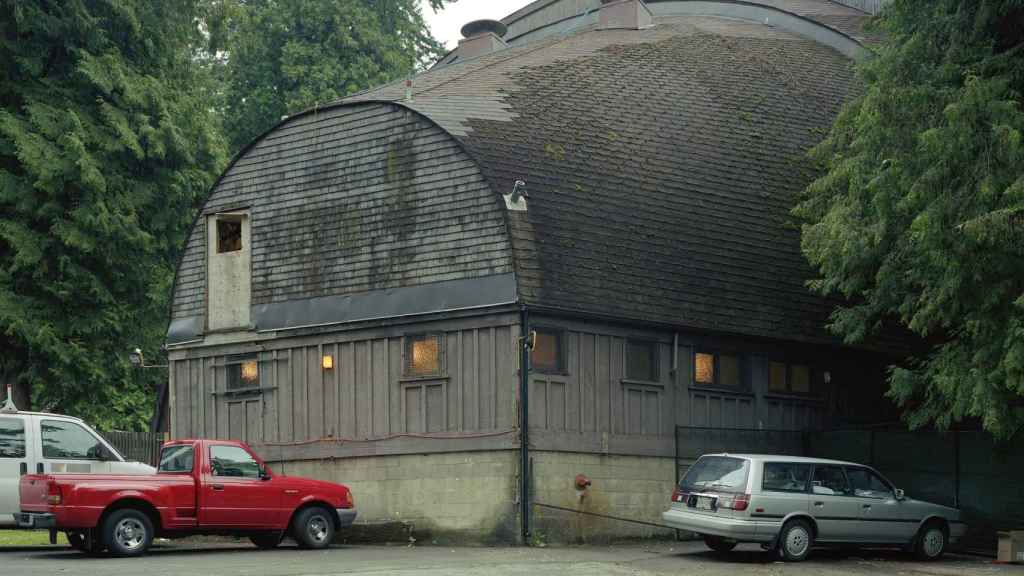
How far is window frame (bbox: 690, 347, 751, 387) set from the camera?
27.4 metres

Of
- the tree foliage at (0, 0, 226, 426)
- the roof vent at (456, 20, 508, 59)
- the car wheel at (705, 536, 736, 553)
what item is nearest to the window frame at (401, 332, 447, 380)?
the car wheel at (705, 536, 736, 553)

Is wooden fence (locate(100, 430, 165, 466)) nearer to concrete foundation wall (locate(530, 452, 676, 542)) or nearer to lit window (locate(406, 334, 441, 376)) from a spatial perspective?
lit window (locate(406, 334, 441, 376))

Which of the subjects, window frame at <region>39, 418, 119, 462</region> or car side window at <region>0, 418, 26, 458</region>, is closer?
car side window at <region>0, 418, 26, 458</region>

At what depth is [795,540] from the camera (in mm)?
22203

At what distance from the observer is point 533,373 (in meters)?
24.7

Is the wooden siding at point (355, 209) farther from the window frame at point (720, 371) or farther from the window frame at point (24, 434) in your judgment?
the window frame at point (24, 434)

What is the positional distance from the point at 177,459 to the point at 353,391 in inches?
189

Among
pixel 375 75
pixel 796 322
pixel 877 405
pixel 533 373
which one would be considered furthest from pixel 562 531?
pixel 375 75

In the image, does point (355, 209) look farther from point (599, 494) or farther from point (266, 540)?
point (599, 494)

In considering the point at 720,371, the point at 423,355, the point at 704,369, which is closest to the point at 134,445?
the point at 423,355

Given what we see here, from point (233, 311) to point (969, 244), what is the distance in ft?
46.3

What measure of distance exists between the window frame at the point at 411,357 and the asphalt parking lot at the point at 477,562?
3.03 metres

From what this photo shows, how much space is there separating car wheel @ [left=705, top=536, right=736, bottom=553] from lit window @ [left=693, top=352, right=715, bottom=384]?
4.79 meters

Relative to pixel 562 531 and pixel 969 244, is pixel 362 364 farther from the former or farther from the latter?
pixel 969 244
